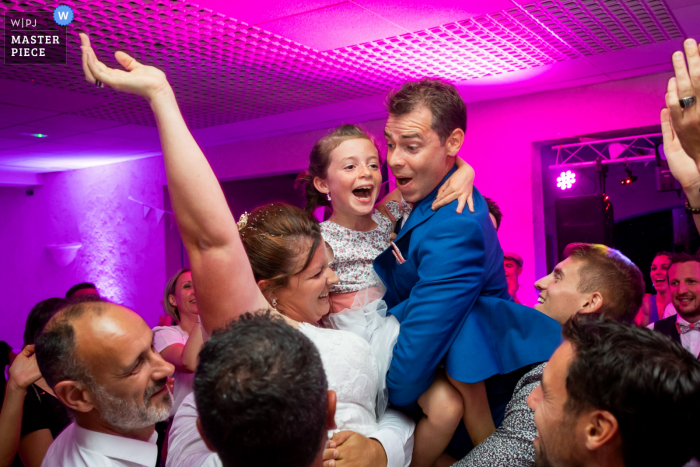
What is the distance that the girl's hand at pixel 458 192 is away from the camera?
6.31ft

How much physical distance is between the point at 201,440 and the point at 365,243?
98cm

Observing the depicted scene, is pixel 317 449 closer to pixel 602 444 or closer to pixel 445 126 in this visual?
pixel 602 444

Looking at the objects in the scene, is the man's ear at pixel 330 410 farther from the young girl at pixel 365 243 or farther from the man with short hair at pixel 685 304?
the man with short hair at pixel 685 304

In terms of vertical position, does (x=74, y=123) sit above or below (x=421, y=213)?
above

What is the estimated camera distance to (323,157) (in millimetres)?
2400

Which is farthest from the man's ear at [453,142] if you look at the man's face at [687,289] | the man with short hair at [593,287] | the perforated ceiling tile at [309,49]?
the man's face at [687,289]

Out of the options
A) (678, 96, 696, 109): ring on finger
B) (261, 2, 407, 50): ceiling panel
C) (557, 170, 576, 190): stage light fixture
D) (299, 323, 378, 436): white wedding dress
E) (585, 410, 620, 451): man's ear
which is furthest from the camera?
(557, 170, 576, 190): stage light fixture

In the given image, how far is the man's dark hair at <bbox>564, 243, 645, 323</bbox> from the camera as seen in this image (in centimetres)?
225

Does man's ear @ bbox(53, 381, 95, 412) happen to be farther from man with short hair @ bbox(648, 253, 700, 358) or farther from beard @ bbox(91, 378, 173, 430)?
man with short hair @ bbox(648, 253, 700, 358)

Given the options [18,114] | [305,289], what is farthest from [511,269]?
[18,114]

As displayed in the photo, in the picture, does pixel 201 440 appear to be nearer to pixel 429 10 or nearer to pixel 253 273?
pixel 253 273

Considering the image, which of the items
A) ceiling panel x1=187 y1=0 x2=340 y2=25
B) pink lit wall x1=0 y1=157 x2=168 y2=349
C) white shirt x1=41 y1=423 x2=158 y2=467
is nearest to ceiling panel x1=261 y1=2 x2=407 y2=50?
ceiling panel x1=187 y1=0 x2=340 y2=25

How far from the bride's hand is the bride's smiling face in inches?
26.7

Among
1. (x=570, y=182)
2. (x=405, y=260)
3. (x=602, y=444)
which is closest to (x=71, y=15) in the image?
(x=405, y=260)
